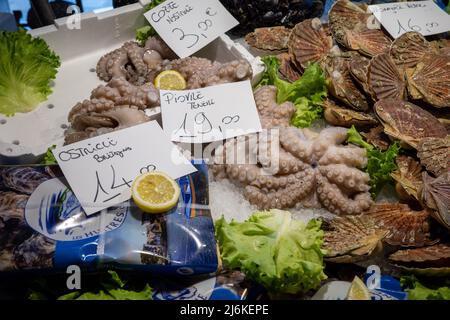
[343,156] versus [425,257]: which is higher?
[343,156]

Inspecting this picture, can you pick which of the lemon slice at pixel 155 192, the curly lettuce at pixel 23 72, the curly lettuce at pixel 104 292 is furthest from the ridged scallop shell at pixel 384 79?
the curly lettuce at pixel 23 72

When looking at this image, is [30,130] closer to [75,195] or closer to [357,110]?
[75,195]

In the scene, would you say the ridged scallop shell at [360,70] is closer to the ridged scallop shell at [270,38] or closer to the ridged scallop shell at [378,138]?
the ridged scallop shell at [378,138]

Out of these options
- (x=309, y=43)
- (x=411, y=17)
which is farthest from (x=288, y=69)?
(x=411, y=17)

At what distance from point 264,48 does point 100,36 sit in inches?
41.1

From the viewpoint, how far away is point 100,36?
2.67 metres

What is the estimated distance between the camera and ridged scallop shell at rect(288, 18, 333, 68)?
2.39m

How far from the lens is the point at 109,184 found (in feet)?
5.71

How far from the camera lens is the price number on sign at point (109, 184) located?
1698mm

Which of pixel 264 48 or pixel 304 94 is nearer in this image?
pixel 304 94

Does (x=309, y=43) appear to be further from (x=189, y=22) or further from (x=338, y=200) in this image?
(x=338, y=200)

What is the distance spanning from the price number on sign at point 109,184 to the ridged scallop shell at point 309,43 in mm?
1170

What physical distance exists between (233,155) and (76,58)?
1.35 meters

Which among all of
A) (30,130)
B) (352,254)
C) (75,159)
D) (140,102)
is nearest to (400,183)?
(352,254)
